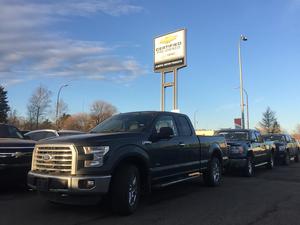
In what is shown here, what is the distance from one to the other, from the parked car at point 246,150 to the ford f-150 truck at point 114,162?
5489 mm

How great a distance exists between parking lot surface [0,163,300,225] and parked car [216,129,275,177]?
3.13 m

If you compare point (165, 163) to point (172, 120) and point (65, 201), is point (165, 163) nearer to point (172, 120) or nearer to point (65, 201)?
point (172, 120)

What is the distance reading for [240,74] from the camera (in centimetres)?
3772

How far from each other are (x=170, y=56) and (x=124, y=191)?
25532 mm

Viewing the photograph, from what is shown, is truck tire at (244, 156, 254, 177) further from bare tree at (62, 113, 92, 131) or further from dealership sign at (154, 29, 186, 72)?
bare tree at (62, 113, 92, 131)

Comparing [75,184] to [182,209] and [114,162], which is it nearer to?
[114,162]

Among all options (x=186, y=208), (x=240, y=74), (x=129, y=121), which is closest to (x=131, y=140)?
(x=129, y=121)

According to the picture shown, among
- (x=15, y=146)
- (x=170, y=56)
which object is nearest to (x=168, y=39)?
(x=170, y=56)

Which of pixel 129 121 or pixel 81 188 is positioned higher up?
Answer: pixel 129 121

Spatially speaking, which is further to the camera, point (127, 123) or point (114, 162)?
point (127, 123)

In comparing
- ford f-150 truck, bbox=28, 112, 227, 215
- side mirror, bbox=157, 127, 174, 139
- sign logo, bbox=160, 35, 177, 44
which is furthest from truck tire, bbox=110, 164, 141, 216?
sign logo, bbox=160, 35, 177, 44

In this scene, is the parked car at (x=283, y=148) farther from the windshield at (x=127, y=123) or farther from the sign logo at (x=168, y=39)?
the sign logo at (x=168, y=39)

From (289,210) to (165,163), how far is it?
2.76m

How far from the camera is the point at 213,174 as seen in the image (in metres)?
12.2
